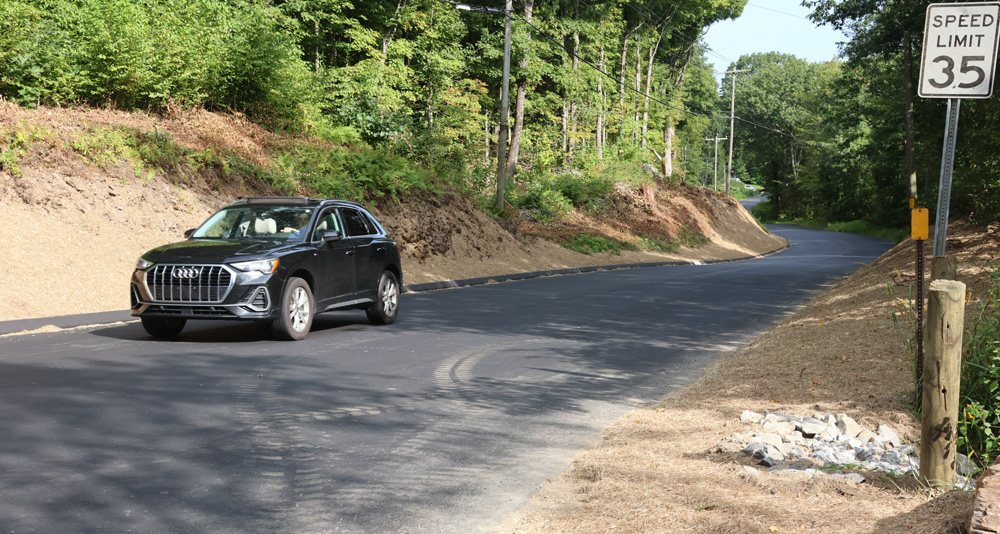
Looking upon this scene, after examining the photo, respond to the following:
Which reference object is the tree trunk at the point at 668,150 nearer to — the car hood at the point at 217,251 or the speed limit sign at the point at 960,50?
the car hood at the point at 217,251

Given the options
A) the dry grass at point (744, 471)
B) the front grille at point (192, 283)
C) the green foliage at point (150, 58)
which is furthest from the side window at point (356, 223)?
the green foliage at point (150, 58)

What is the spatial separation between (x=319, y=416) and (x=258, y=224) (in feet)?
17.7

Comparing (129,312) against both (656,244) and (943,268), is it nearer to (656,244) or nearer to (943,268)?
(943,268)

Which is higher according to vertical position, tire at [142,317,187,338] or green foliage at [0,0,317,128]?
green foliage at [0,0,317,128]

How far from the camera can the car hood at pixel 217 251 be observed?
10195 millimetres

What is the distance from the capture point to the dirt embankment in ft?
45.4

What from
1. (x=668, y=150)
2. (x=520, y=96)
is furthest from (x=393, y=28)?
(x=668, y=150)

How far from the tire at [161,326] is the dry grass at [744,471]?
261 inches

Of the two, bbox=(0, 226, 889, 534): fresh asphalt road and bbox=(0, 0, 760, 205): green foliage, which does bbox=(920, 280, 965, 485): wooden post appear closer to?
bbox=(0, 226, 889, 534): fresh asphalt road

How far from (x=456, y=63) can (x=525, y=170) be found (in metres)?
8.63

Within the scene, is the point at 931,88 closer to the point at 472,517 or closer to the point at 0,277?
the point at 472,517

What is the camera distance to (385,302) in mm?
12773

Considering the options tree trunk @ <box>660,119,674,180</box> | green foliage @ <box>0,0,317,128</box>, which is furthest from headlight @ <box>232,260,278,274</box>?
tree trunk @ <box>660,119,674,180</box>

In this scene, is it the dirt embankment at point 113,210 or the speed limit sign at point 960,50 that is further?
the dirt embankment at point 113,210
